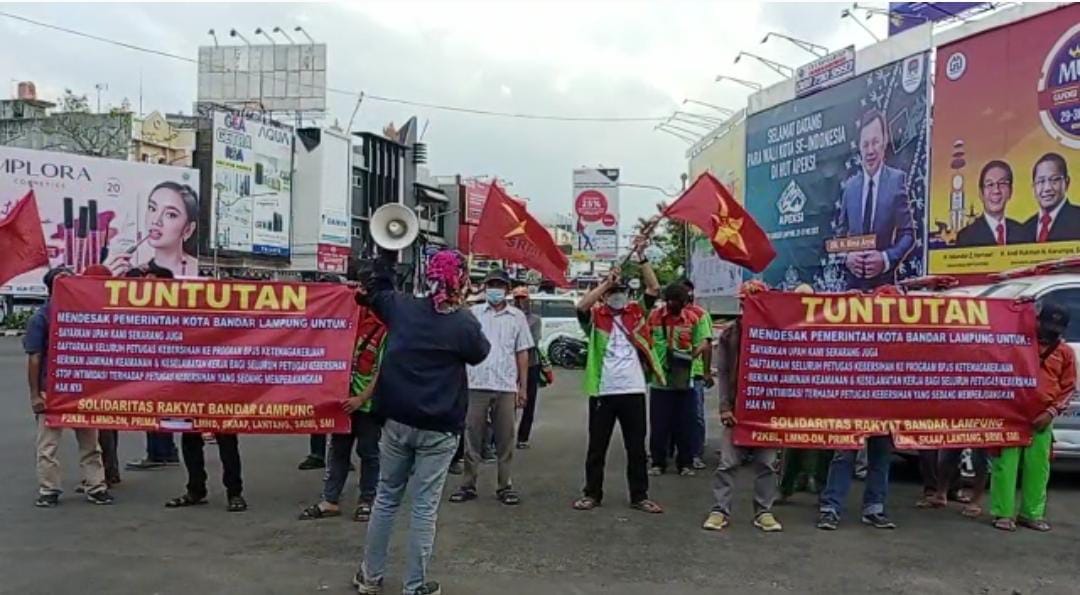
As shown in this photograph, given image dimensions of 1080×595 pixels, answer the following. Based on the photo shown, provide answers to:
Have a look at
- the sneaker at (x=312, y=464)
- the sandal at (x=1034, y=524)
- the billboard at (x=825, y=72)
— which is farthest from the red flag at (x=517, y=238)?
the billboard at (x=825, y=72)

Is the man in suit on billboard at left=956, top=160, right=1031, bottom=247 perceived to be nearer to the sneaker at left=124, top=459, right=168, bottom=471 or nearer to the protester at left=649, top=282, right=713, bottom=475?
the protester at left=649, top=282, right=713, bottom=475

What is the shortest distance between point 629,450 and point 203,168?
40920 millimetres

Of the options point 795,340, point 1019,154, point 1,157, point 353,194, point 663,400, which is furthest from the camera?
point 353,194

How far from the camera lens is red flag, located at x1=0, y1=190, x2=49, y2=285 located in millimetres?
8461

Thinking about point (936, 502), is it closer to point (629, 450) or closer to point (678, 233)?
point (629, 450)

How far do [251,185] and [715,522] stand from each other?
139 feet

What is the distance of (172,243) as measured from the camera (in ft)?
139

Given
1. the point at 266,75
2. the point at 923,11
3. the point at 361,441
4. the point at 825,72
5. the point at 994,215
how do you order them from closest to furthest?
the point at 361,441 → the point at 994,215 → the point at 923,11 → the point at 825,72 → the point at 266,75

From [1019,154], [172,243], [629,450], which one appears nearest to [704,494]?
[629,450]

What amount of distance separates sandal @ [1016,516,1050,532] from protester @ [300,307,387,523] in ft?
15.7

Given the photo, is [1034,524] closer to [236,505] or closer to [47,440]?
[236,505]

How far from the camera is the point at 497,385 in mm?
8398

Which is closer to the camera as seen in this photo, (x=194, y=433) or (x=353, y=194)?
(x=194, y=433)

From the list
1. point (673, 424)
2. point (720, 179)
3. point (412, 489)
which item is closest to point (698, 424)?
point (673, 424)
